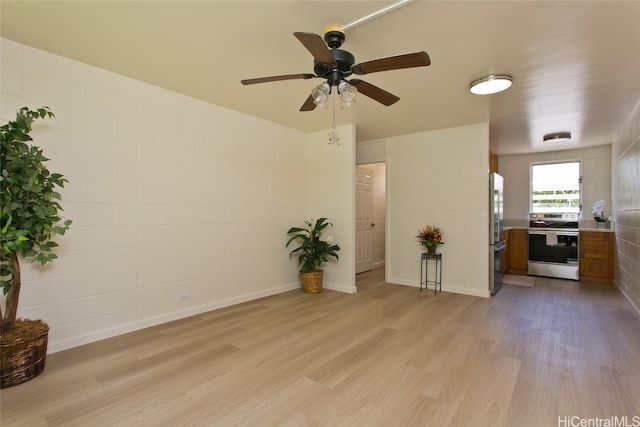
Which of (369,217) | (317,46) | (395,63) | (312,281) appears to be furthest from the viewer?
(369,217)

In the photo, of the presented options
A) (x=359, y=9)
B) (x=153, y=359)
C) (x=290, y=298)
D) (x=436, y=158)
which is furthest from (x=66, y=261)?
(x=436, y=158)

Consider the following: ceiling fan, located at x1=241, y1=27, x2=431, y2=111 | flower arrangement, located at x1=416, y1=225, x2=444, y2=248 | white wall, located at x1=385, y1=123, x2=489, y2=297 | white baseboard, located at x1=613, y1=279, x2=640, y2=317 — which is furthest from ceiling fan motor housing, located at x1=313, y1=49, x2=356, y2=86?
white baseboard, located at x1=613, y1=279, x2=640, y2=317

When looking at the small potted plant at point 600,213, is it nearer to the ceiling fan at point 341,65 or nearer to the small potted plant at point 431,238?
the small potted plant at point 431,238

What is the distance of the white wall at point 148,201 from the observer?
102 inches

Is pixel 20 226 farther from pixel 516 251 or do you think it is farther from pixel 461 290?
pixel 516 251

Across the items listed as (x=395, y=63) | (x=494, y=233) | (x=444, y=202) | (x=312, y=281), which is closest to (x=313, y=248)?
(x=312, y=281)

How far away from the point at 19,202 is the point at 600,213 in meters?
7.79

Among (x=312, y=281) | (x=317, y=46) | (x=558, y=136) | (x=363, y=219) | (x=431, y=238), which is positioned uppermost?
(x=558, y=136)

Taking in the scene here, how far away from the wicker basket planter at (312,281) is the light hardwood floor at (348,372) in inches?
32.6

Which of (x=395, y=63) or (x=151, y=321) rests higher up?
(x=395, y=63)

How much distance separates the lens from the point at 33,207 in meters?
2.16

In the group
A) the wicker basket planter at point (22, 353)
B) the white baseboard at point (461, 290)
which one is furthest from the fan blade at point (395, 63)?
the white baseboard at point (461, 290)

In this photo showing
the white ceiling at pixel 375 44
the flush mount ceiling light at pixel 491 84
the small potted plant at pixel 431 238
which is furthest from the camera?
the small potted plant at pixel 431 238

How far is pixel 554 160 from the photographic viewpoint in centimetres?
608
